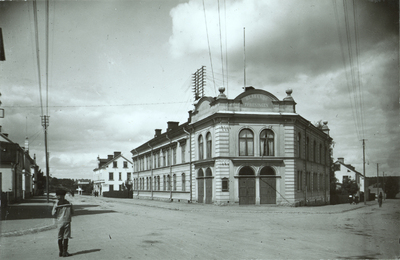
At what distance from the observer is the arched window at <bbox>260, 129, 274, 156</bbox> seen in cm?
3006

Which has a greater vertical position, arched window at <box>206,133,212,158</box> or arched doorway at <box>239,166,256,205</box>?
arched window at <box>206,133,212,158</box>

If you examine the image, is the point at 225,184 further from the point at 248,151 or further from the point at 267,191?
the point at 267,191

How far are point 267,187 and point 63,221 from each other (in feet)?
73.8

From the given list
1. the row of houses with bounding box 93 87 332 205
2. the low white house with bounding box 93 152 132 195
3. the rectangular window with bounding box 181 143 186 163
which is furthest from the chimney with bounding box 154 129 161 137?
the low white house with bounding box 93 152 132 195

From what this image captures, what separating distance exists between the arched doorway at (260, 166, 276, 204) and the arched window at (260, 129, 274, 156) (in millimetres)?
1201

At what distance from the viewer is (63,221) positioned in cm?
895

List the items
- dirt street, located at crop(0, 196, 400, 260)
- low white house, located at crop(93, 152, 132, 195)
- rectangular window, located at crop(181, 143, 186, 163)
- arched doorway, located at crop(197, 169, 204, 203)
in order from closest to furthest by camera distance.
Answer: dirt street, located at crop(0, 196, 400, 260)
arched doorway, located at crop(197, 169, 204, 203)
rectangular window, located at crop(181, 143, 186, 163)
low white house, located at crop(93, 152, 132, 195)

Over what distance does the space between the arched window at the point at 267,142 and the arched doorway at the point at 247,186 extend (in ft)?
6.12

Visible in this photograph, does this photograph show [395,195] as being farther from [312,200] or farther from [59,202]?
[59,202]

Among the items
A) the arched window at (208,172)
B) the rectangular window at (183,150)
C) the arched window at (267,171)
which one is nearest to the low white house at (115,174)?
the rectangular window at (183,150)

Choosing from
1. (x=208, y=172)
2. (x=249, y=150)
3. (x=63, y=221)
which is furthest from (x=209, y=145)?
(x=63, y=221)

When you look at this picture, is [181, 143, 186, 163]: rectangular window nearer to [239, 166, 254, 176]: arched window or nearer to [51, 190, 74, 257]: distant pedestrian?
[239, 166, 254, 176]: arched window

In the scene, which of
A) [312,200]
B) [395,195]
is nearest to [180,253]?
[312,200]

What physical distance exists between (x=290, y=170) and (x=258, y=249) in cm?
2157
